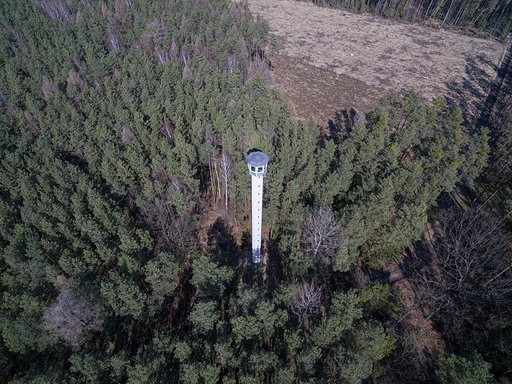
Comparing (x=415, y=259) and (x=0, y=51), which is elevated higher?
(x=0, y=51)

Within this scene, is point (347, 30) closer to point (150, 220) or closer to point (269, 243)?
point (269, 243)

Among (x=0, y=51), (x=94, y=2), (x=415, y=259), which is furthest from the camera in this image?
(x=94, y=2)

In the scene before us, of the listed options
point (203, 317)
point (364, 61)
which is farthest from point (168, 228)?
point (364, 61)

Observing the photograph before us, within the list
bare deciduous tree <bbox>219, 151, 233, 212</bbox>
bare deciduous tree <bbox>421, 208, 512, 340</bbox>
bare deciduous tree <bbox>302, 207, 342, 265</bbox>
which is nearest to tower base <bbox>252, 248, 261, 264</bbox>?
bare deciduous tree <bbox>302, 207, 342, 265</bbox>

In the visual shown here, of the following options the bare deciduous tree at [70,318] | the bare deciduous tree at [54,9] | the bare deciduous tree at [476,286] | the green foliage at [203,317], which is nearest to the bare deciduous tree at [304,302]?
the green foliage at [203,317]

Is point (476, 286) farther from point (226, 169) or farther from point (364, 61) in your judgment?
point (364, 61)

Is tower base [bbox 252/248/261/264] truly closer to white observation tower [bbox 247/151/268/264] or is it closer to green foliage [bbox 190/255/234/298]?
white observation tower [bbox 247/151/268/264]

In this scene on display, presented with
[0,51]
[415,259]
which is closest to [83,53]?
[0,51]
